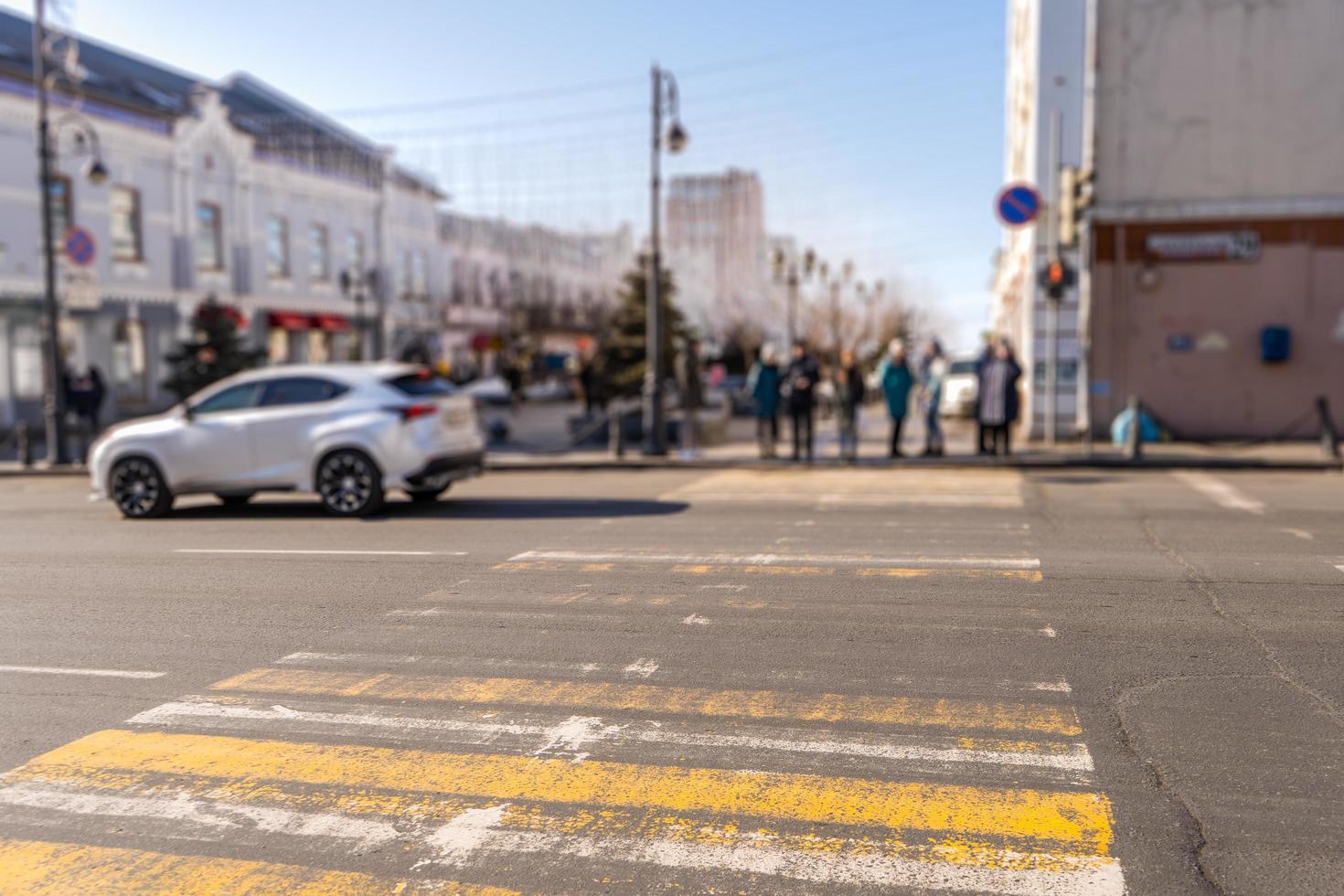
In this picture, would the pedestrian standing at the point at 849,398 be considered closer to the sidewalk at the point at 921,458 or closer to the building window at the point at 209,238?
the sidewalk at the point at 921,458

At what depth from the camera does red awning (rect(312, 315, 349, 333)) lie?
38.8 meters

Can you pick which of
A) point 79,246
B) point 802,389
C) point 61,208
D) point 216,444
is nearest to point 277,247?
point 61,208

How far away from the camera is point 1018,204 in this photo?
17.7 m

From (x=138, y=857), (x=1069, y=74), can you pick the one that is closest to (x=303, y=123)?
(x=1069, y=74)

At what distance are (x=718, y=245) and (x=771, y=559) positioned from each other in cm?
11312

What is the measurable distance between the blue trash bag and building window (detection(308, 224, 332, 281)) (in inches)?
1118

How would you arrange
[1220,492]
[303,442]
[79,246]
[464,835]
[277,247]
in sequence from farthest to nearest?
[277,247] → [79,246] → [1220,492] → [303,442] → [464,835]

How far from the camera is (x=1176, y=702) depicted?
16.7 feet

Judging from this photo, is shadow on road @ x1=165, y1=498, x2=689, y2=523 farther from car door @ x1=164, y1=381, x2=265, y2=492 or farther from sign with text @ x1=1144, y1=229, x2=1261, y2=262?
sign with text @ x1=1144, y1=229, x2=1261, y2=262

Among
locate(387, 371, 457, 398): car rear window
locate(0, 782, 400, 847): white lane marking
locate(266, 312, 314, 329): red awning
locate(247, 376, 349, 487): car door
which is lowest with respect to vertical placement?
Result: locate(0, 782, 400, 847): white lane marking

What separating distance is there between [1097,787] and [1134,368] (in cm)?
1775

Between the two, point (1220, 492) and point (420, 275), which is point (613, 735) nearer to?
point (1220, 492)

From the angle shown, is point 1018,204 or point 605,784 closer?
point 605,784

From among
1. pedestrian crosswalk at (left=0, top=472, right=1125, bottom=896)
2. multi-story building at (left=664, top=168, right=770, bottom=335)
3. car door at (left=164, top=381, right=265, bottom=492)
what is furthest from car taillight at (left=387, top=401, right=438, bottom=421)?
multi-story building at (left=664, top=168, right=770, bottom=335)
